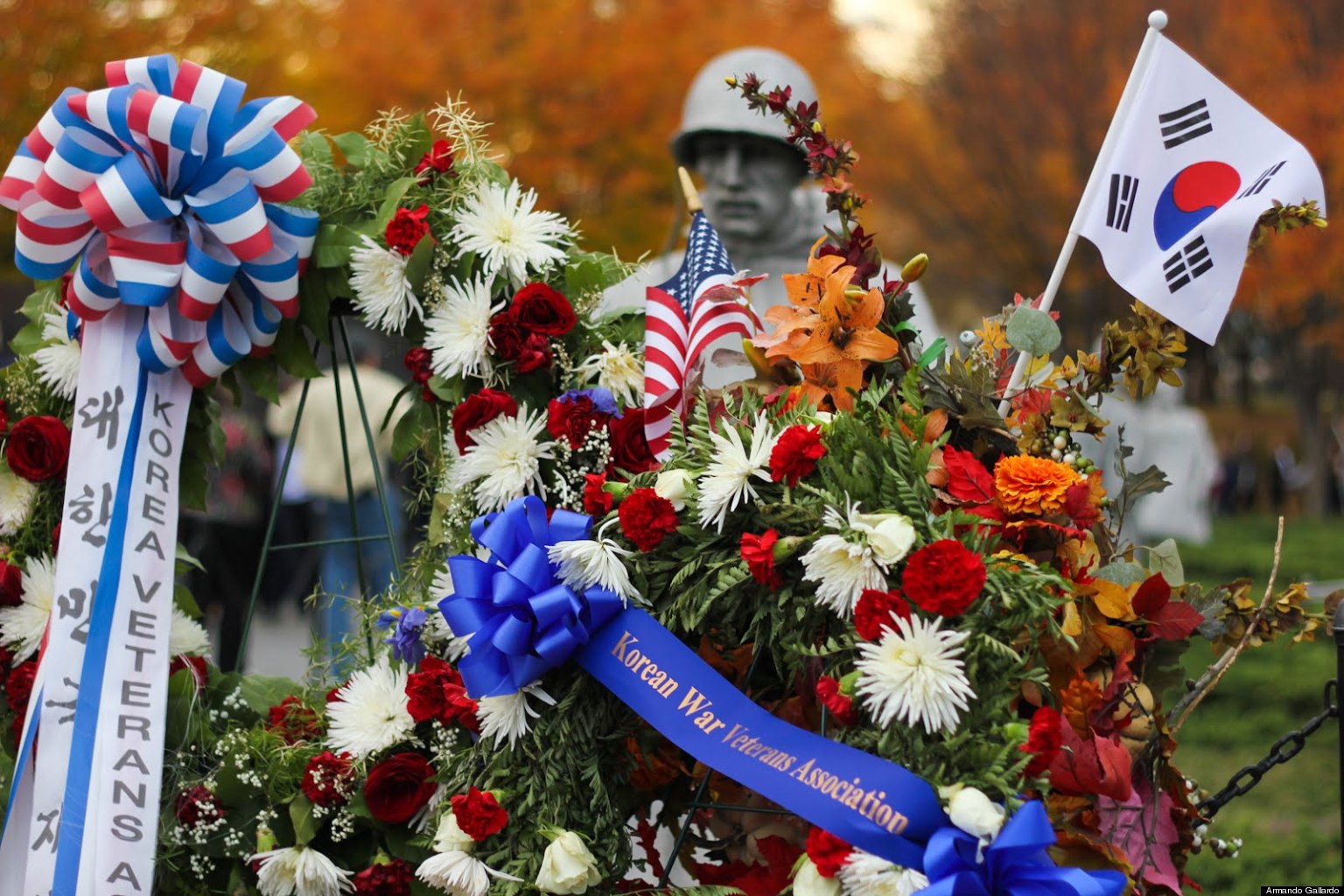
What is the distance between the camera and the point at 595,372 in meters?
2.99

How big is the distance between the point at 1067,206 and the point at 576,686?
1342cm

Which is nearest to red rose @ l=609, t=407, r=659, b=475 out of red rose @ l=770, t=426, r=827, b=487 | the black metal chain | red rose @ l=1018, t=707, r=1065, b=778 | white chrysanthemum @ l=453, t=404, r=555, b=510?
white chrysanthemum @ l=453, t=404, r=555, b=510

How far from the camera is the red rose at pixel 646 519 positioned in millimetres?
2396

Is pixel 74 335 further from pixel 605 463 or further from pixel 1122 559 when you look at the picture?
pixel 1122 559

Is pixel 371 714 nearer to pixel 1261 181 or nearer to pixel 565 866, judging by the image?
pixel 565 866

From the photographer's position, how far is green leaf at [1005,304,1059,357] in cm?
241

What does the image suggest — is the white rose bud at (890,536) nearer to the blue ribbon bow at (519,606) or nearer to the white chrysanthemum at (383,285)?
the blue ribbon bow at (519,606)

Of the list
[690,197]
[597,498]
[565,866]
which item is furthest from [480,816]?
[690,197]

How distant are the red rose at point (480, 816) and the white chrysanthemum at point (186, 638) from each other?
3.56 ft

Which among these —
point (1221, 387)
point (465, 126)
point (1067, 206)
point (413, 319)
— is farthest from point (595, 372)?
point (1221, 387)

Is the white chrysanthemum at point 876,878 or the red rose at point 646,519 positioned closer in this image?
the white chrysanthemum at point 876,878

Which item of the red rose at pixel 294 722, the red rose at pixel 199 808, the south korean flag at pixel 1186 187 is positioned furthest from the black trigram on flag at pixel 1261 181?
the red rose at pixel 199 808

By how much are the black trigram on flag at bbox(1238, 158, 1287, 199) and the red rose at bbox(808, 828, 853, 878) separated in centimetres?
136

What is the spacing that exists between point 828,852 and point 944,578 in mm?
451
